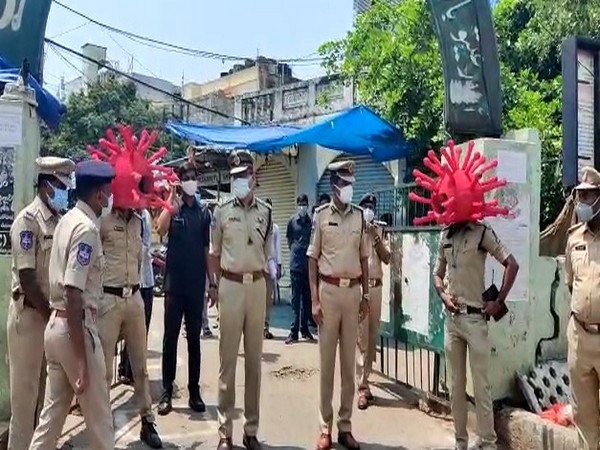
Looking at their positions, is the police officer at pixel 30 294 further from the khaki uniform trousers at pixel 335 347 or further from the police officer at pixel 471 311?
the police officer at pixel 471 311

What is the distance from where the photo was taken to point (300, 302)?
372 inches

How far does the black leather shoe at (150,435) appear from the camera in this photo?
5.14 m

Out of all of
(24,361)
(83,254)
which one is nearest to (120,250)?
(24,361)

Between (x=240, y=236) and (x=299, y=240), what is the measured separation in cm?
459

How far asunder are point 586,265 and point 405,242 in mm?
2394

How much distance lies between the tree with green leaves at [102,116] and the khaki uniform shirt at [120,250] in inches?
787

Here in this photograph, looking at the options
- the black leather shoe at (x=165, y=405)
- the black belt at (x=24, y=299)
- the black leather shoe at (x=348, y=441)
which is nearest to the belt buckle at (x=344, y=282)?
the black leather shoe at (x=348, y=441)

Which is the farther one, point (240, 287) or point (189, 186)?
point (189, 186)

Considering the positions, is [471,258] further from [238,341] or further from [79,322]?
[79,322]

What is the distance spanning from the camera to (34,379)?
454 cm

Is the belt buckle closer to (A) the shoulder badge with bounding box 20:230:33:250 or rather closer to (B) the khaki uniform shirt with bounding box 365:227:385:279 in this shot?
(B) the khaki uniform shirt with bounding box 365:227:385:279

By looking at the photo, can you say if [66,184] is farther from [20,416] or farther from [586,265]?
[586,265]

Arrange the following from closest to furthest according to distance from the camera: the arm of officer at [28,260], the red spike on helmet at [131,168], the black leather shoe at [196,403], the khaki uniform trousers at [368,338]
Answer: the arm of officer at [28,260], the red spike on helmet at [131,168], the black leather shoe at [196,403], the khaki uniform trousers at [368,338]

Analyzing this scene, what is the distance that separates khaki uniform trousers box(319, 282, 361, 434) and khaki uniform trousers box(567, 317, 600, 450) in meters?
1.57
